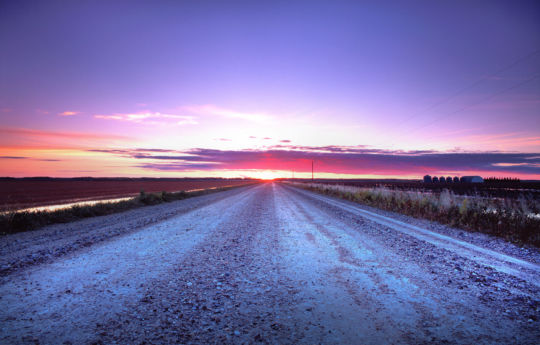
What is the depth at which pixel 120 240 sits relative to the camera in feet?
24.3

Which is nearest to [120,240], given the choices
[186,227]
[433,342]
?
[186,227]

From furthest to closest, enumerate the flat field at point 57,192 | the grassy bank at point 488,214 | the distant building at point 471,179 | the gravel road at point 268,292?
the distant building at point 471,179 → the flat field at point 57,192 → the grassy bank at point 488,214 → the gravel road at point 268,292

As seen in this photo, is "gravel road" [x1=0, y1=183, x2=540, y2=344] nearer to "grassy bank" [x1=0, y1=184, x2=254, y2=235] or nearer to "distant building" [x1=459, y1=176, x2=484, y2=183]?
"grassy bank" [x1=0, y1=184, x2=254, y2=235]

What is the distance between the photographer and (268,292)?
381 centimetres

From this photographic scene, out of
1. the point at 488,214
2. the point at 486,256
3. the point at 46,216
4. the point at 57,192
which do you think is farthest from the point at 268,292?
the point at 57,192

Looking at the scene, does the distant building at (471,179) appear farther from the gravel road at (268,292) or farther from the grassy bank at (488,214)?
the gravel road at (268,292)

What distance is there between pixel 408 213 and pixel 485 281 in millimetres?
10730

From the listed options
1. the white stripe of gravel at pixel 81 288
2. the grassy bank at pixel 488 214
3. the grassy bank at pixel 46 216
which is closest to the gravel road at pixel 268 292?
the white stripe of gravel at pixel 81 288

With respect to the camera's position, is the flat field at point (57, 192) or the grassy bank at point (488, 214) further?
the flat field at point (57, 192)

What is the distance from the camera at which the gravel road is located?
110 inches

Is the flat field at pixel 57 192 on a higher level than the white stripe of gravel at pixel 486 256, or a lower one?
lower

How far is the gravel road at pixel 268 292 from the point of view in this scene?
279cm

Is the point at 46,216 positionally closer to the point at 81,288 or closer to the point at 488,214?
the point at 81,288

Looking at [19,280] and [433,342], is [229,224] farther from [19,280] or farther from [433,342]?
[433,342]
